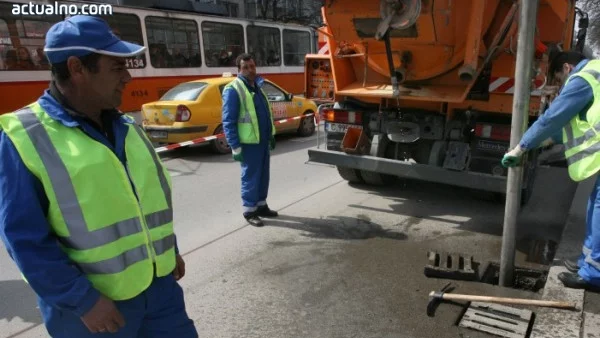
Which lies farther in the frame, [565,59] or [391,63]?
[391,63]

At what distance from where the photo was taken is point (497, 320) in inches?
119

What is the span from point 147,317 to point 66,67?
40.9 inches

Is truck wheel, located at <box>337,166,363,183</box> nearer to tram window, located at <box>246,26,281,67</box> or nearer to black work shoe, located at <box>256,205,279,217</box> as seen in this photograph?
black work shoe, located at <box>256,205,279,217</box>

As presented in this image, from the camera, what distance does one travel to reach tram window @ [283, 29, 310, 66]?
15312 millimetres

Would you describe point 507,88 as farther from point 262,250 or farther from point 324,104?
point 262,250

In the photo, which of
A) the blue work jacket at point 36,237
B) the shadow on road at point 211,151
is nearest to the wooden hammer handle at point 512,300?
the blue work jacket at point 36,237

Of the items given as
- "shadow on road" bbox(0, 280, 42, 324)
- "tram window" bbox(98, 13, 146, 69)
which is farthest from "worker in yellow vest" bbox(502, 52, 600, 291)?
"tram window" bbox(98, 13, 146, 69)

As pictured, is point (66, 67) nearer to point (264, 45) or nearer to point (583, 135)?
point (583, 135)

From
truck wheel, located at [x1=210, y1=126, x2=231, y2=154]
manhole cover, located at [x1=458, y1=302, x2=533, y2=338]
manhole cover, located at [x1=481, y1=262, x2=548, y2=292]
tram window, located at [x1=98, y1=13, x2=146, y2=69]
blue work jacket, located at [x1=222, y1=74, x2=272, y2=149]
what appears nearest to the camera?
manhole cover, located at [x1=458, y1=302, x2=533, y2=338]

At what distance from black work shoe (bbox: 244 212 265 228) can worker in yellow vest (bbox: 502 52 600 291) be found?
2.70 m

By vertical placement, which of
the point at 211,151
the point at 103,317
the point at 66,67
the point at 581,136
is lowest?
the point at 211,151

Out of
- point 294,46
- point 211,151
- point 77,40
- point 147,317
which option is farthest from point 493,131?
point 294,46

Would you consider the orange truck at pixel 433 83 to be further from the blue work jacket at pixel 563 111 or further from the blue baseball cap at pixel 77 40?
the blue baseball cap at pixel 77 40

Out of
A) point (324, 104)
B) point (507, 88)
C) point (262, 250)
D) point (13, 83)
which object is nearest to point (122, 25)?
point (13, 83)
